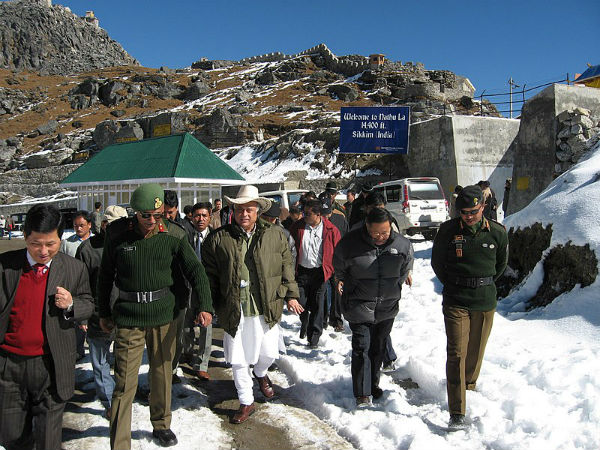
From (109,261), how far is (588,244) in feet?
18.1

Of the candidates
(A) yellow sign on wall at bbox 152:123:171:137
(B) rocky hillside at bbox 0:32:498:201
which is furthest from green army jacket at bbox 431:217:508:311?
(A) yellow sign on wall at bbox 152:123:171:137

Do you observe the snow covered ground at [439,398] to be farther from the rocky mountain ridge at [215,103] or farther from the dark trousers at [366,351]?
the rocky mountain ridge at [215,103]

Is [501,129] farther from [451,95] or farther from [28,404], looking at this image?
[451,95]

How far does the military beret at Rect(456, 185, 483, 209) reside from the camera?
369 cm

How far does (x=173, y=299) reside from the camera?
135 inches

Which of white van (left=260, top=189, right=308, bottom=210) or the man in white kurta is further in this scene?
white van (left=260, top=189, right=308, bottom=210)

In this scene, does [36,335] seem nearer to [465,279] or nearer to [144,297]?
[144,297]

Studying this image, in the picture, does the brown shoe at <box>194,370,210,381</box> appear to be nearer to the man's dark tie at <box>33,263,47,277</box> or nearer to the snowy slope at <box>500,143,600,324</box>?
the man's dark tie at <box>33,263,47,277</box>

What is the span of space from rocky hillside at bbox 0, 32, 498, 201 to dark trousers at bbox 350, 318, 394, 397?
74.3 ft

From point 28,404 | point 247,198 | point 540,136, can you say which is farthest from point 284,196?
point 28,404

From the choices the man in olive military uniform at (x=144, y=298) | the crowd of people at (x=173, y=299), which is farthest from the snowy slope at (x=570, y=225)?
the man in olive military uniform at (x=144, y=298)

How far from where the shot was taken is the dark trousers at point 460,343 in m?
3.67

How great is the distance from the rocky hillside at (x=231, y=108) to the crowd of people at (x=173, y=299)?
74.4ft

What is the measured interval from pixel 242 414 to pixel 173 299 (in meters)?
1.23
